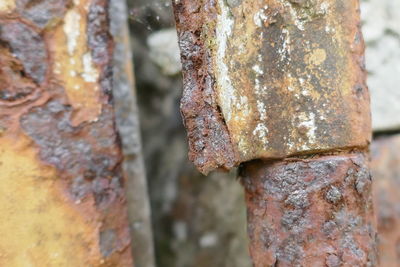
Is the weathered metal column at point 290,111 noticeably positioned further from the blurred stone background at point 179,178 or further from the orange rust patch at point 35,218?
the blurred stone background at point 179,178

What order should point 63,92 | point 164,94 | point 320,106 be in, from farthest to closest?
point 164,94 < point 63,92 < point 320,106

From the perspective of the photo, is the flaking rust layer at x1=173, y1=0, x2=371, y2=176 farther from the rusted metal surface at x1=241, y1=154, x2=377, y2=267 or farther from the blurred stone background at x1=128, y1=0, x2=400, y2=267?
the blurred stone background at x1=128, y1=0, x2=400, y2=267

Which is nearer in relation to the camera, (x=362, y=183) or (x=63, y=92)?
(x=362, y=183)

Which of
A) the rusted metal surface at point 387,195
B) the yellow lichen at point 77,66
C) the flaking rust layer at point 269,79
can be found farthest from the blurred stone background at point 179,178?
the flaking rust layer at point 269,79

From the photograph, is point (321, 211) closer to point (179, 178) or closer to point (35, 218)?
point (35, 218)

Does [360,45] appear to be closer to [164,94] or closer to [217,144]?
[217,144]

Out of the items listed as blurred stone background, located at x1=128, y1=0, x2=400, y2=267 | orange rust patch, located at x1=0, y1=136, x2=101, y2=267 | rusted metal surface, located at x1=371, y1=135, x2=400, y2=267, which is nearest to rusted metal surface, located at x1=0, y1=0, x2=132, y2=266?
orange rust patch, located at x1=0, y1=136, x2=101, y2=267

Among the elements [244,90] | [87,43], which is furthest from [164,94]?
[244,90]

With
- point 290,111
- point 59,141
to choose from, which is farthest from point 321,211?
point 59,141
